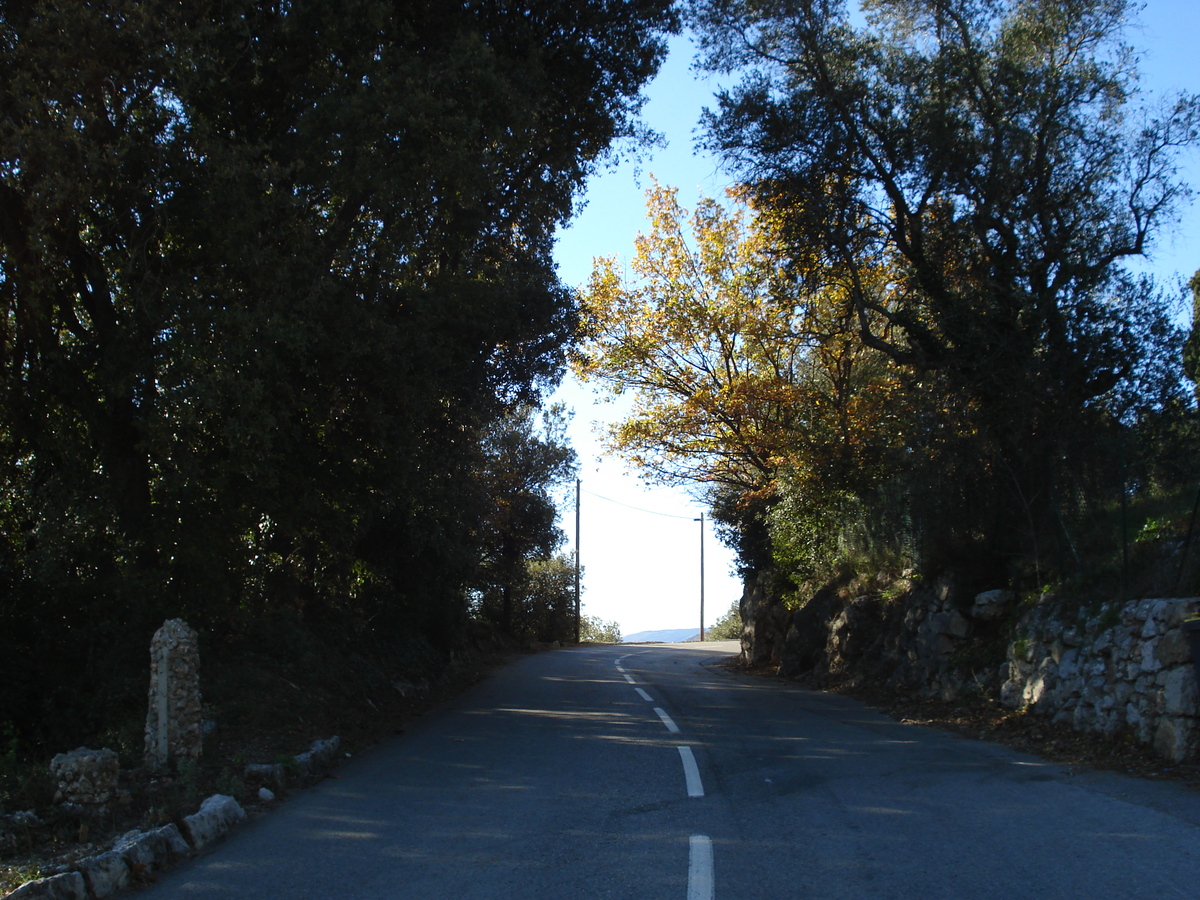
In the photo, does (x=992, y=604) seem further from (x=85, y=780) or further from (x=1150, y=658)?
(x=85, y=780)

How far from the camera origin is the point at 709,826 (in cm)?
695

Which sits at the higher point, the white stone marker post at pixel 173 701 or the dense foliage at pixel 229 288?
Answer: the dense foliage at pixel 229 288

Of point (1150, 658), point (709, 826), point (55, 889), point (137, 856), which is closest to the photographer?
point (55, 889)

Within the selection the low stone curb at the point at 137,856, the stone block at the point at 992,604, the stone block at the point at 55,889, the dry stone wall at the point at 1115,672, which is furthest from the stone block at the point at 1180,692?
the stone block at the point at 55,889

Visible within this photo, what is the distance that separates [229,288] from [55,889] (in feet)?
25.0

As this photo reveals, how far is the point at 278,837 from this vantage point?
274 inches

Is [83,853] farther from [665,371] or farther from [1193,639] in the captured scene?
[665,371]

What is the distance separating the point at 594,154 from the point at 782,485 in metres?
9.85

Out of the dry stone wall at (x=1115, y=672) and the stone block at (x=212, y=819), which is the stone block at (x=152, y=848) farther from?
the dry stone wall at (x=1115, y=672)

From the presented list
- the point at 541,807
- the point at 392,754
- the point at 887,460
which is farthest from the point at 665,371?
the point at 541,807

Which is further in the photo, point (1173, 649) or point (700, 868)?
point (1173, 649)

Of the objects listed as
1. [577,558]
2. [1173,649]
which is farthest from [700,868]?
[577,558]

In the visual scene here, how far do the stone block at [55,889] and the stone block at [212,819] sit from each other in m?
1.14

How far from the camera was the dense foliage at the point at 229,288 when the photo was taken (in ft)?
35.3
